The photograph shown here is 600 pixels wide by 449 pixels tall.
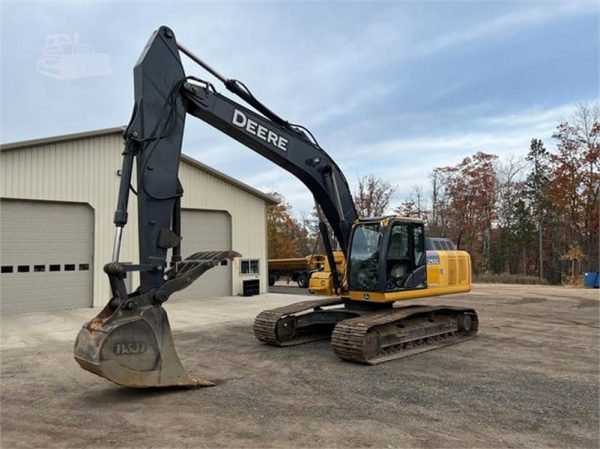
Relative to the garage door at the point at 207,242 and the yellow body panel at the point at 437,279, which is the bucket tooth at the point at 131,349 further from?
the garage door at the point at 207,242

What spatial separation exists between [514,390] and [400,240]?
3258mm

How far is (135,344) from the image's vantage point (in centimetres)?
547

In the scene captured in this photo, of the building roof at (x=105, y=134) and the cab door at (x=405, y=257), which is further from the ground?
the building roof at (x=105, y=134)

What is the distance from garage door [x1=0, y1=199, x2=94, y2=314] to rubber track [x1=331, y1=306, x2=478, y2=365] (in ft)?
34.7

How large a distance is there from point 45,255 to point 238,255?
35.4 ft

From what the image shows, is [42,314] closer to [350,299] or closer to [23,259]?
[23,259]

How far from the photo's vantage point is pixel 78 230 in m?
15.4

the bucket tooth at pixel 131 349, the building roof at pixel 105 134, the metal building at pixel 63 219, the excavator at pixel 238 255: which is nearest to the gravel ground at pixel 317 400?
the bucket tooth at pixel 131 349

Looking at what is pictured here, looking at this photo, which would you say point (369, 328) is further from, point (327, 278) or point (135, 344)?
point (135, 344)

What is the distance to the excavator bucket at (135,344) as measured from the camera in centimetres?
528

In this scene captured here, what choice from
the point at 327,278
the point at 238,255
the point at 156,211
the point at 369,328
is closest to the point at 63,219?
the point at 327,278

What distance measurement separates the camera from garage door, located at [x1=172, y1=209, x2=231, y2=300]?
18156 millimetres

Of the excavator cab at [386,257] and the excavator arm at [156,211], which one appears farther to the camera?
the excavator cab at [386,257]

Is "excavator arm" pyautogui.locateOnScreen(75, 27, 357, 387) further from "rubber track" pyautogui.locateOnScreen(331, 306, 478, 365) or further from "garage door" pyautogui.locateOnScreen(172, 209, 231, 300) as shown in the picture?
"garage door" pyautogui.locateOnScreen(172, 209, 231, 300)
